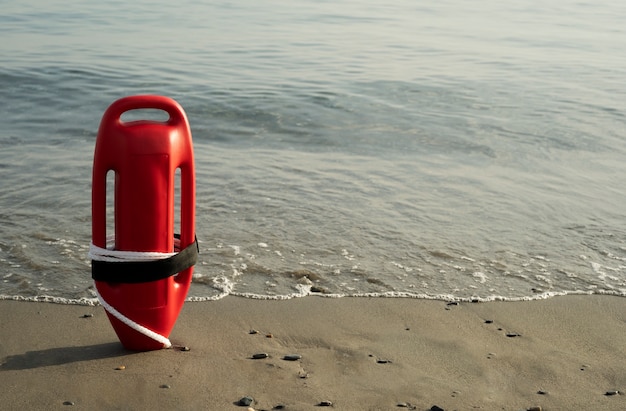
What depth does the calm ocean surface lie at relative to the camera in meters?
5.07

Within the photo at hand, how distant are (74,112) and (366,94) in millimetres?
3999

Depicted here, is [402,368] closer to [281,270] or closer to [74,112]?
[281,270]

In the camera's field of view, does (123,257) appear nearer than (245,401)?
No

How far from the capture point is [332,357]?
148 inches

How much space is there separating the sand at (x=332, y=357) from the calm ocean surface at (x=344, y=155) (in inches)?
11.6

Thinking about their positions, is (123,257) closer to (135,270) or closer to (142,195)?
(135,270)

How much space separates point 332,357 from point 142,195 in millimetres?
1163

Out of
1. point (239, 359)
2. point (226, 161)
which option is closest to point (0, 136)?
point (226, 161)

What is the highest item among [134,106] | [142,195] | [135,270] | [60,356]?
[134,106]

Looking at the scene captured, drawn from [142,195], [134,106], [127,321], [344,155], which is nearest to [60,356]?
[127,321]

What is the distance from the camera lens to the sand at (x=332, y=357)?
11.0ft

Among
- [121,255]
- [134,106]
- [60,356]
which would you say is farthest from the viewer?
[60,356]

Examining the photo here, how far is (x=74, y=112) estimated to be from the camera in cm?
998

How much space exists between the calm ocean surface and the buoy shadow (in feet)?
2.16
